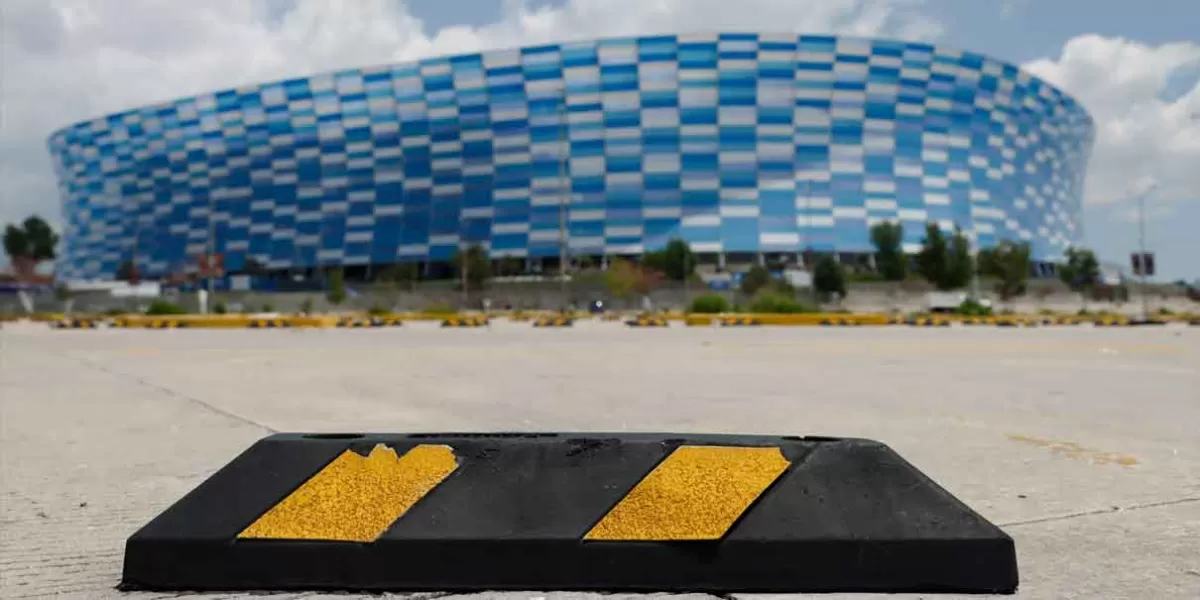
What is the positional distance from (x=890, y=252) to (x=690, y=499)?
7683 cm

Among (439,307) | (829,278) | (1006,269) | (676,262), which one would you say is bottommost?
(439,307)

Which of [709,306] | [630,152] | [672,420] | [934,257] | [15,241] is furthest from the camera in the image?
[15,241]

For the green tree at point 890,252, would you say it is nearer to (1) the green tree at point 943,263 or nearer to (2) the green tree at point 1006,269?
(2) the green tree at point 1006,269

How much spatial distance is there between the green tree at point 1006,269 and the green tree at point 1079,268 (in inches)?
869

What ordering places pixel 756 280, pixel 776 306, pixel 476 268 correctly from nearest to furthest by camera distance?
pixel 776 306
pixel 756 280
pixel 476 268

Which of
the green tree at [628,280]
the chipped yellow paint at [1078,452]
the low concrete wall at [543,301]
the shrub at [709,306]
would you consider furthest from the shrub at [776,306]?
the chipped yellow paint at [1078,452]

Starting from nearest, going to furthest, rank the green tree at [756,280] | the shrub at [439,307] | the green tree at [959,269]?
the shrub at [439,307], the green tree at [756,280], the green tree at [959,269]

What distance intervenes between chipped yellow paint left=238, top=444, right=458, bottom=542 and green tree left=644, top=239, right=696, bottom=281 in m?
69.8

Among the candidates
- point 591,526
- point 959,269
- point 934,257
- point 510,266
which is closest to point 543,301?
point 510,266

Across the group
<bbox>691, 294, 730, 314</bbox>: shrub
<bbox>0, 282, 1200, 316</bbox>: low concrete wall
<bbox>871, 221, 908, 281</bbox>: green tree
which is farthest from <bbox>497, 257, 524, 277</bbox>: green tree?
<bbox>691, 294, 730, 314</bbox>: shrub

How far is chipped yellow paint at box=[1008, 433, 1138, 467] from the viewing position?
5.38m

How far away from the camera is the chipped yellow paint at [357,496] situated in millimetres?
2799

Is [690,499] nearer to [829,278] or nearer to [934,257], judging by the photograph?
[829,278]

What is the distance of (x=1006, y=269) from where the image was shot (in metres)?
61.0
